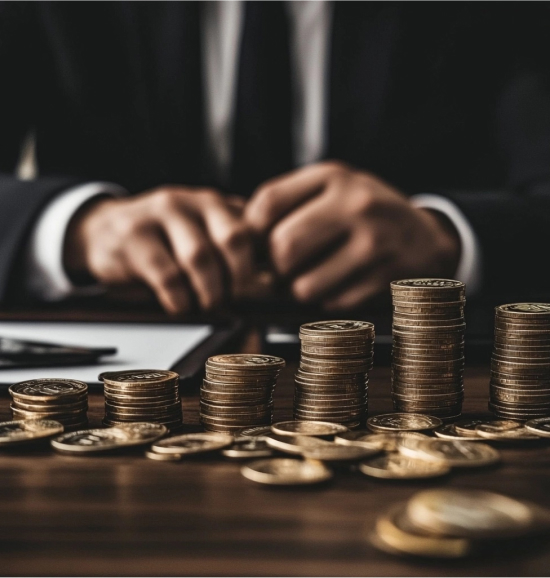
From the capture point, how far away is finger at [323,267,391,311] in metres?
1.19

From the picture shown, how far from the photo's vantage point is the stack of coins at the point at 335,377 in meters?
0.63

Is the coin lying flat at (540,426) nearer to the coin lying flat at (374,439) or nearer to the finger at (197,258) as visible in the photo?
the coin lying flat at (374,439)

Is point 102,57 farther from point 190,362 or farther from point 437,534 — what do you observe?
point 437,534

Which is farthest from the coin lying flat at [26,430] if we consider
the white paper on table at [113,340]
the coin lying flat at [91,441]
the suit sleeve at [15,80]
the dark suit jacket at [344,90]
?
the dark suit jacket at [344,90]

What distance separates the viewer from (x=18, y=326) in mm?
1025

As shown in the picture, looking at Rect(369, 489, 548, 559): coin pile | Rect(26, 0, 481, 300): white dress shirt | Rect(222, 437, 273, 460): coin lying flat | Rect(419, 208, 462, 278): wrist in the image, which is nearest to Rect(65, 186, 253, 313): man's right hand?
Rect(419, 208, 462, 278): wrist

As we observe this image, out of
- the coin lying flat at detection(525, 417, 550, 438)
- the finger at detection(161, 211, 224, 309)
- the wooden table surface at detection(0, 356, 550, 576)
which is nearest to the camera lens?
the wooden table surface at detection(0, 356, 550, 576)

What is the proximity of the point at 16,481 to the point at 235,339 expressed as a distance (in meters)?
0.46

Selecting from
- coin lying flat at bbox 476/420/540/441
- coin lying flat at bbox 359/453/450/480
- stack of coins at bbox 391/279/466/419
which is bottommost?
coin lying flat at bbox 359/453/450/480

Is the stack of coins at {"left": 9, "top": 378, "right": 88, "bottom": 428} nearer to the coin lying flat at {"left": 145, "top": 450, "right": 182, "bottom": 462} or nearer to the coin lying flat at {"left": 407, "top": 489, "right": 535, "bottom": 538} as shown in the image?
the coin lying flat at {"left": 145, "top": 450, "right": 182, "bottom": 462}

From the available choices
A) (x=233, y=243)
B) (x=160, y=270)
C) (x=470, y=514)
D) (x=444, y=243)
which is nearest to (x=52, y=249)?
(x=160, y=270)

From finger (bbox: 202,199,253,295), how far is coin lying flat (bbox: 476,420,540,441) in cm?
59

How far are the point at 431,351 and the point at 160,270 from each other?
23.6 inches

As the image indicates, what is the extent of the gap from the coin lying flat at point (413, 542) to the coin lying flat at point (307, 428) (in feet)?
0.56
